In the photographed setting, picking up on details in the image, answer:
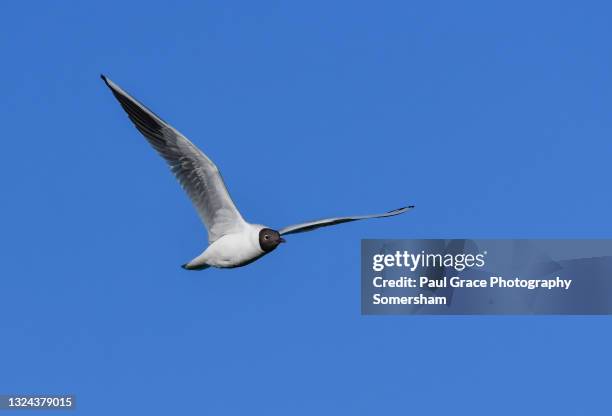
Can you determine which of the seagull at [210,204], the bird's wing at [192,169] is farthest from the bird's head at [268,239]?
the bird's wing at [192,169]

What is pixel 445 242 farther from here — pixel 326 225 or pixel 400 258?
pixel 326 225

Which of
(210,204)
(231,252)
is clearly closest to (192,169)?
(210,204)

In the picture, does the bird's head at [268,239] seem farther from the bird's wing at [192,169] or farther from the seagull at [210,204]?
the bird's wing at [192,169]

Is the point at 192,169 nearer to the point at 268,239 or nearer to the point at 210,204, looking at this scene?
the point at 210,204

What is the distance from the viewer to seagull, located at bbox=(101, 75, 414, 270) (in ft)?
30.3

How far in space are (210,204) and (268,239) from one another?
0.52 meters

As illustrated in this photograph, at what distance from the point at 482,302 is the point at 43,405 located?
403 centimetres

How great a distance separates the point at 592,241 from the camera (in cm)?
1239

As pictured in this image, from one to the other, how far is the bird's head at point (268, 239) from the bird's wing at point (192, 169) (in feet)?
0.79

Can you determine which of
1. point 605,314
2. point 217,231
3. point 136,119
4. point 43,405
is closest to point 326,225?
point 217,231

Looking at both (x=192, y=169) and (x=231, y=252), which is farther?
(x=231, y=252)

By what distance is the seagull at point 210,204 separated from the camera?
923 centimetres

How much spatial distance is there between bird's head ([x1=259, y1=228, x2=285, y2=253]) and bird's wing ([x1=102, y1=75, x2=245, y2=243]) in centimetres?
24

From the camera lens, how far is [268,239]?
941 centimetres
